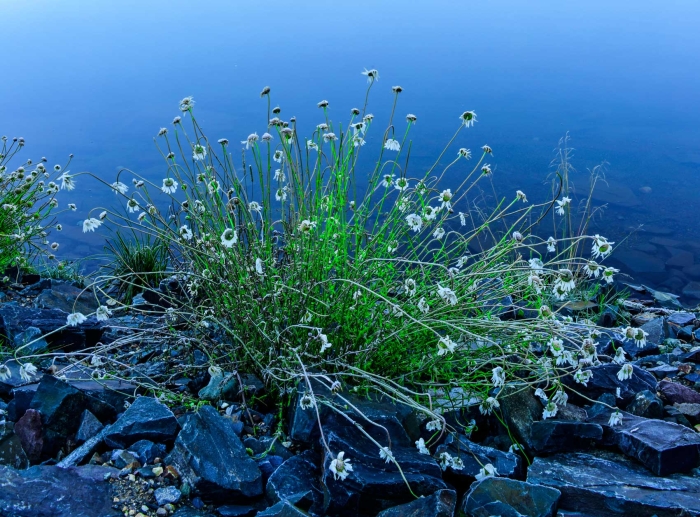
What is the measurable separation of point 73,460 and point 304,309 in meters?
1.11

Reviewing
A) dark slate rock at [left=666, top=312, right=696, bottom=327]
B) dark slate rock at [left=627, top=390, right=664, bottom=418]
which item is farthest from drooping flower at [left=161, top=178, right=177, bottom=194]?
dark slate rock at [left=666, top=312, right=696, bottom=327]

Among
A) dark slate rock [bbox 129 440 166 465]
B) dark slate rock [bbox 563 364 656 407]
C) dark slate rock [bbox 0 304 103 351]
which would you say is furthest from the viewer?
dark slate rock [bbox 0 304 103 351]

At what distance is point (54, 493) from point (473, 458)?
61.9 inches

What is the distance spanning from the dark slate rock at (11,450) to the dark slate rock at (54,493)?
24 cm

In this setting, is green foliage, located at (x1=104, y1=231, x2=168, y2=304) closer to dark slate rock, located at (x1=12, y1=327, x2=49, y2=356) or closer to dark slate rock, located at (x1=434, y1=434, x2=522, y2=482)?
dark slate rock, located at (x1=12, y1=327, x2=49, y2=356)

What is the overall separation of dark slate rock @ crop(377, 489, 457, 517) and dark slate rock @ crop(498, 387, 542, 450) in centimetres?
79

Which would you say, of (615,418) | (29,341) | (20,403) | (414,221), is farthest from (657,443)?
(29,341)

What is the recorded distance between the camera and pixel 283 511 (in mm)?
2154

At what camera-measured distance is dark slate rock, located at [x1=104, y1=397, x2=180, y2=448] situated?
8.43 feet

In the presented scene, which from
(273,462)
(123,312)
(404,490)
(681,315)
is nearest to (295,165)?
(273,462)

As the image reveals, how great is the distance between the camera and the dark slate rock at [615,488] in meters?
2.41

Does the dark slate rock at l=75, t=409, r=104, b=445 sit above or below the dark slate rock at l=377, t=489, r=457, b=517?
below

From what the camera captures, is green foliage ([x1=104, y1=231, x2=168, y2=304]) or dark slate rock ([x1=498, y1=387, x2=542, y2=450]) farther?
green foliage ([x1=104, y1=231, x2=168, y2=304])

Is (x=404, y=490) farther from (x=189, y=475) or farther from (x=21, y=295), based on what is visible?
(x=21, y=295)
